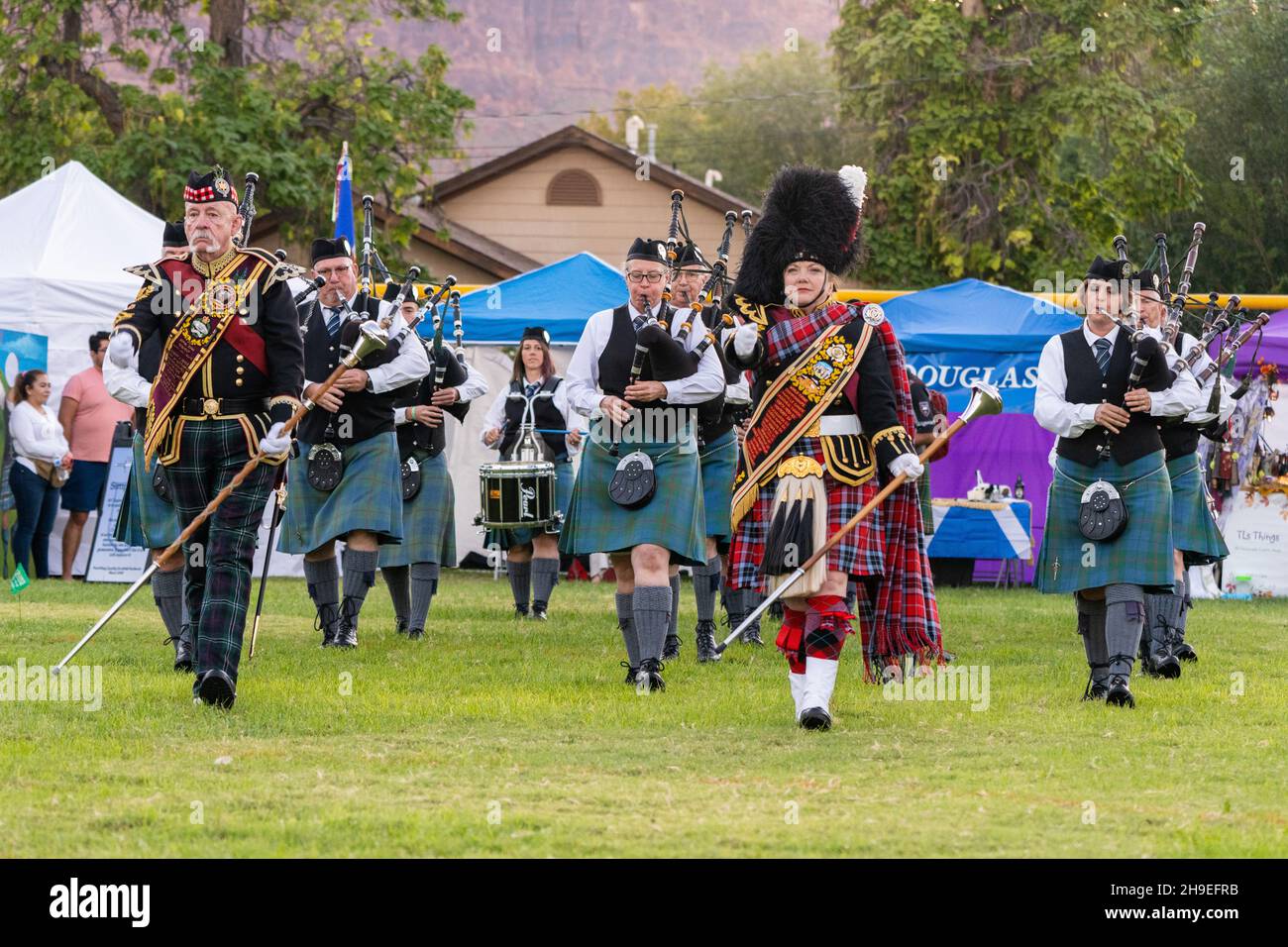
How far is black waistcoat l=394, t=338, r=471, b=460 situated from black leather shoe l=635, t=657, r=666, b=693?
273 centimetres

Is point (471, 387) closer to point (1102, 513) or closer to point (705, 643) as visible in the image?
point (705, 643)

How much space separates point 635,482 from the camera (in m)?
8.09

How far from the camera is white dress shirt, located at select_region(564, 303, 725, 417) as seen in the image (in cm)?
802

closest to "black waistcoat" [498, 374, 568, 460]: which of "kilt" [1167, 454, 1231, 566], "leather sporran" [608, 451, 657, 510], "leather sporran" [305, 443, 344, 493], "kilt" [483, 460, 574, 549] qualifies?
"kilt" [483, 460, 574, 549]

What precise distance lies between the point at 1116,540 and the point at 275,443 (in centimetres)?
326

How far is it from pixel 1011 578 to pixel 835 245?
859 cm

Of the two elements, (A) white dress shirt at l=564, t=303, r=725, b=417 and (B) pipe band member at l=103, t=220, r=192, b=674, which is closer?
(A) white dress shirt at l=564, t=303, r=725, b=417

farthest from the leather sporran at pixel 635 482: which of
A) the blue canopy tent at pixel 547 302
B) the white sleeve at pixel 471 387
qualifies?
the blue canopy tent at pixel 547 302

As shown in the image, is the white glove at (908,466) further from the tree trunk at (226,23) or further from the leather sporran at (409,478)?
the tree trunk at (226,23)

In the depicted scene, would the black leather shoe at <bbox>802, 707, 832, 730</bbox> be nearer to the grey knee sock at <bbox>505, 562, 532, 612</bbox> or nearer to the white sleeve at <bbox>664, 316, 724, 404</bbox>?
the white sleeve at <bbox>664, 316, 724, 404</bbox>

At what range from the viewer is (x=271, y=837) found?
15.9ft

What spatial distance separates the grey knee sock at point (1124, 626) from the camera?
7.52m

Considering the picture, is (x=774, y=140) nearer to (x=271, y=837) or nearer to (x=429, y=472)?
(x=429, y=472)

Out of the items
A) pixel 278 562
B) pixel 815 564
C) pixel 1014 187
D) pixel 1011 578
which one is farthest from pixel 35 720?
pixel 1014 187
